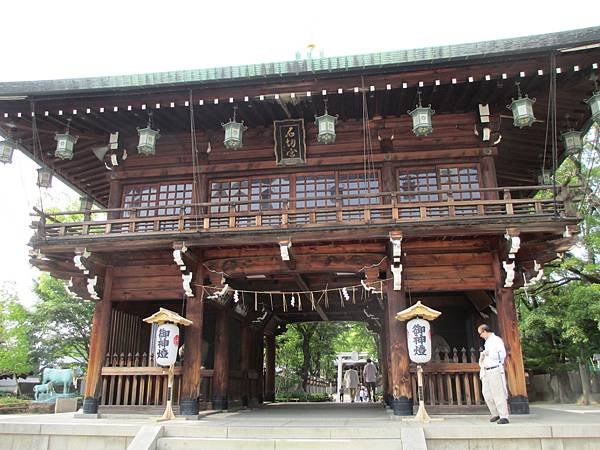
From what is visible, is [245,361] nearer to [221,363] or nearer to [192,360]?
[221,363]

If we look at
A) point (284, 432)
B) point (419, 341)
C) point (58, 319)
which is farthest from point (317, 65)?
point (58, 319)

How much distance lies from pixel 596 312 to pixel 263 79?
555 inches

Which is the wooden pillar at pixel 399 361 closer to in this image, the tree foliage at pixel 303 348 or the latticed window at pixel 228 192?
the latticed window at pixel 228 192

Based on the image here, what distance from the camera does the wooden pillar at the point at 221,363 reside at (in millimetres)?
13477

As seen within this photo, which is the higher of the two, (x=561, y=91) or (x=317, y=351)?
(x=561, y=91)

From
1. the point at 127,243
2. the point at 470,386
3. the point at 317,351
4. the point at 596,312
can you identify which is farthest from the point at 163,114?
the point at 317,351

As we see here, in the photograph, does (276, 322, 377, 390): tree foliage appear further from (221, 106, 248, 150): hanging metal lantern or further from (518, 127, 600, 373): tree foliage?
(221, 106, 248, 150): hanging metal lantern

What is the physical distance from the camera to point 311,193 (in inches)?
512

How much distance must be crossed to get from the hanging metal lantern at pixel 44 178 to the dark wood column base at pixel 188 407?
7.49 m

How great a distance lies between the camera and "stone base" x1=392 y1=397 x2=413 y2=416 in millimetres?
10648

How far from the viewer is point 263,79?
11.2 m

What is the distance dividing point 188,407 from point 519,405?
7598 millimetres

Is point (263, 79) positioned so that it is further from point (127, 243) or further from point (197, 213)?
point (127, 243)

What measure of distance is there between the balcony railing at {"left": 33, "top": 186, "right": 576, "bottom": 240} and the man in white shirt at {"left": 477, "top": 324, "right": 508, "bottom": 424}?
2.79m
